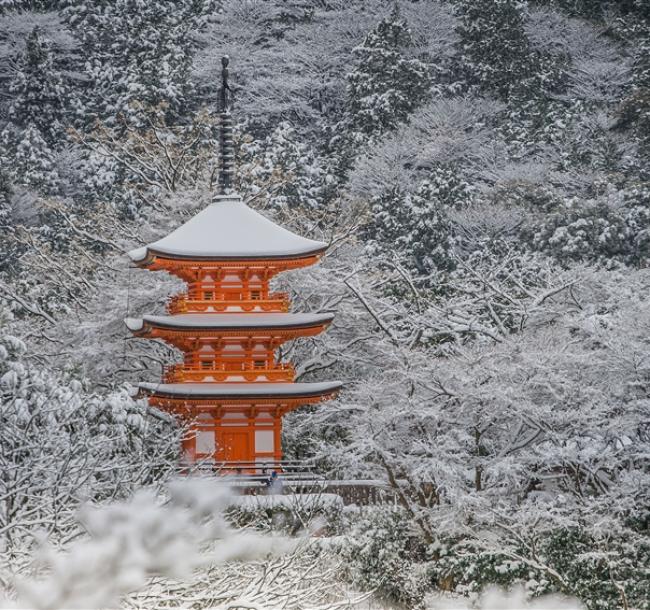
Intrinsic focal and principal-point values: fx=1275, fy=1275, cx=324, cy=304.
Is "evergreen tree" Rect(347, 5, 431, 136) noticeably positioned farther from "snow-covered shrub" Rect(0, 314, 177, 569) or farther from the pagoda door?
"snow-covered shrub" Rect(0, 314, 177, 569)

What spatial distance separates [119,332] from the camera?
25.9m

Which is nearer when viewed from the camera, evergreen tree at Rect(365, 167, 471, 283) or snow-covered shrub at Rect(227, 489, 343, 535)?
snow-covered shrub at Rect(227, 489, 343, 535)

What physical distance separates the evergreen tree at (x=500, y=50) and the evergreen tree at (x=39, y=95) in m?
12.9

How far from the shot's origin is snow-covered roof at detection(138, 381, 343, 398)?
66.6ft

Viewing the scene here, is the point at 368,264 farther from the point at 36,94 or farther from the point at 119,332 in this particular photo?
→ the point at 36,94

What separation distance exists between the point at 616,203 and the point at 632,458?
1444 cm

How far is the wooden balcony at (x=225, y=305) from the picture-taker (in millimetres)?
21156

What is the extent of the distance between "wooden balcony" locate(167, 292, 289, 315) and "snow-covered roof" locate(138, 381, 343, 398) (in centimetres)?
128

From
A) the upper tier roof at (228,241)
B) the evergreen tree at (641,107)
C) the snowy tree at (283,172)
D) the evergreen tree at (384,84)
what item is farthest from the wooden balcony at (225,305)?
the evergreen tree at (384,84)

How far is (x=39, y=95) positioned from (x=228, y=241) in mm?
20802

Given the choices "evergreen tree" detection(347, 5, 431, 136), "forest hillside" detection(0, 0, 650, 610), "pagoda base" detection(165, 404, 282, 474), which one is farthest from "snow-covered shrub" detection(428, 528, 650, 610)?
"evergreen tree" detection(347, 5, 431, 136)

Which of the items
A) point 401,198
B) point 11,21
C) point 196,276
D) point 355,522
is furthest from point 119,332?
point 11,21

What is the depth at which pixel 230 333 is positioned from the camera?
2058 cm

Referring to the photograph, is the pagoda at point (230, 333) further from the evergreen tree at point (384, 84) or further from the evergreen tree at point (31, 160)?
the evergreen tree at point (384, 84)
